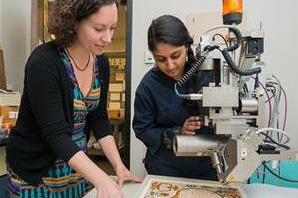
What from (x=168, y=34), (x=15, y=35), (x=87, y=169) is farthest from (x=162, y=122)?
(x=15, y=35)

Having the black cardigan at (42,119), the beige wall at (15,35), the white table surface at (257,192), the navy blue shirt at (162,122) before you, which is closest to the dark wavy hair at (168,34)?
the navy blue shirt at (162,122)

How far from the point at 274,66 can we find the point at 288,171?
705 mm

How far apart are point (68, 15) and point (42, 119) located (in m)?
0.30

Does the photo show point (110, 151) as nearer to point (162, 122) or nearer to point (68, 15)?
point (162, 122)

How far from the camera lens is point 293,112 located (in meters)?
1.82

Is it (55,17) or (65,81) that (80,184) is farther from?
(55,17)

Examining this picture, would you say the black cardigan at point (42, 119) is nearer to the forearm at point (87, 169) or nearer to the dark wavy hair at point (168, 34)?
the forearm at point (87, 169)

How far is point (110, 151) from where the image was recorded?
3.39 ft

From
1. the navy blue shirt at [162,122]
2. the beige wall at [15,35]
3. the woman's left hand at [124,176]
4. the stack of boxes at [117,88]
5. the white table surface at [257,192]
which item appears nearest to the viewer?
the white table surface at [257,192]

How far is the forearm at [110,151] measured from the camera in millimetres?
1012

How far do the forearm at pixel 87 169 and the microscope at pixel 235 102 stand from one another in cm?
24

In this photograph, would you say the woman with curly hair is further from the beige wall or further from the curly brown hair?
the beige wall

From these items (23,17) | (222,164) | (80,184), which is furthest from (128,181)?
(23,17)

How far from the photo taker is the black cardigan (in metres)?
0.77
